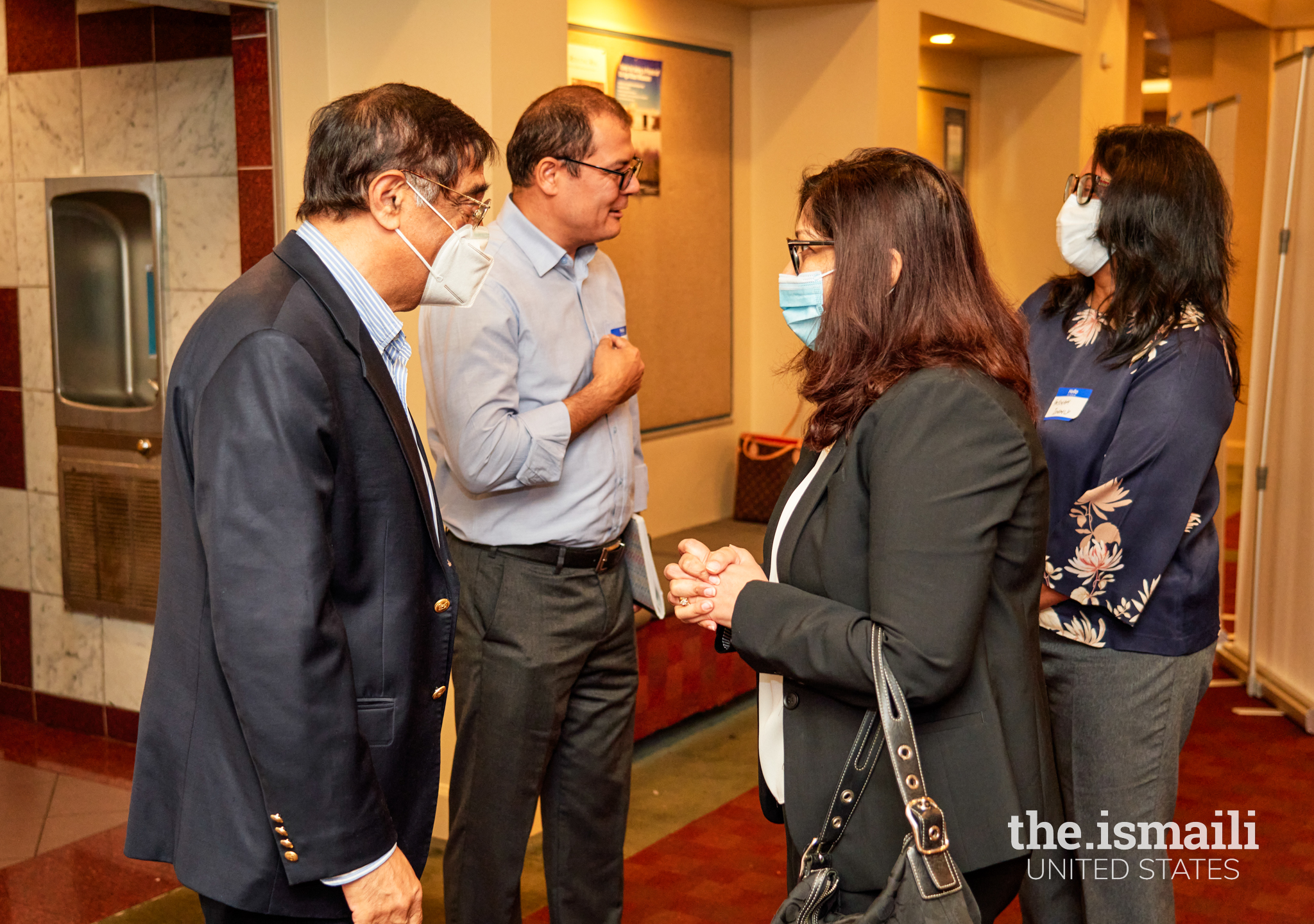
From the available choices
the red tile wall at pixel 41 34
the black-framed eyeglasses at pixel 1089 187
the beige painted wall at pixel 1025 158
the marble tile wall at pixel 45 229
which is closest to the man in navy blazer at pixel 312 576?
the black-framed eyeglasses at pixel 1089 187

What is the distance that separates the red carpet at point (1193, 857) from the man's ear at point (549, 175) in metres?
1.82

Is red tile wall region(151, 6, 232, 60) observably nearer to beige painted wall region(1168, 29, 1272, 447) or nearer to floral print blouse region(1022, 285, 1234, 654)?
floral print blouse region(1022, 285, 1234, 654)

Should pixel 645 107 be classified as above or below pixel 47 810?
above

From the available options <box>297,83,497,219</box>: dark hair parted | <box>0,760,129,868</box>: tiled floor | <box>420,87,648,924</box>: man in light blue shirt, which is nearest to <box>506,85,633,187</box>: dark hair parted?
<box>420,87,648,924</box>: man in light blue shirt

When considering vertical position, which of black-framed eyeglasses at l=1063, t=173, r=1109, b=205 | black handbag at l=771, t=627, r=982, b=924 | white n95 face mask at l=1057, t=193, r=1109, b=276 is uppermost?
black-framed eyeglasses at l=1063, t=173, r=1109, b=205

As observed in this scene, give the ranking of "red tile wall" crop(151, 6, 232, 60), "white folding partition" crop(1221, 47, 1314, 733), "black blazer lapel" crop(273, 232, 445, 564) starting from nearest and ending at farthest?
"black blazer lapel" crop(273, 232, 445, 564), "red tile wall" crop(151, 6, 232, 60), "white folding partition" crop(1221, 47, 1314, 733)

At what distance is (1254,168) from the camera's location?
9922 millimetres

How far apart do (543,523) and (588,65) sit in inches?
95.8

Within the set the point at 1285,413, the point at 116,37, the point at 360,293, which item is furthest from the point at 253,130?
the point at 1285,413

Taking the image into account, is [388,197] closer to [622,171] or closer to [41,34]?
[622,171]

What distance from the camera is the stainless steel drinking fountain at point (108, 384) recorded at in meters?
3.98

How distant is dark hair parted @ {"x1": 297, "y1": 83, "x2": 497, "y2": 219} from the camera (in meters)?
1.67

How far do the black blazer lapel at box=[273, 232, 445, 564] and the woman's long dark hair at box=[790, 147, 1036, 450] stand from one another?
56 cm

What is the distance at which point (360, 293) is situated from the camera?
1.67 meters
